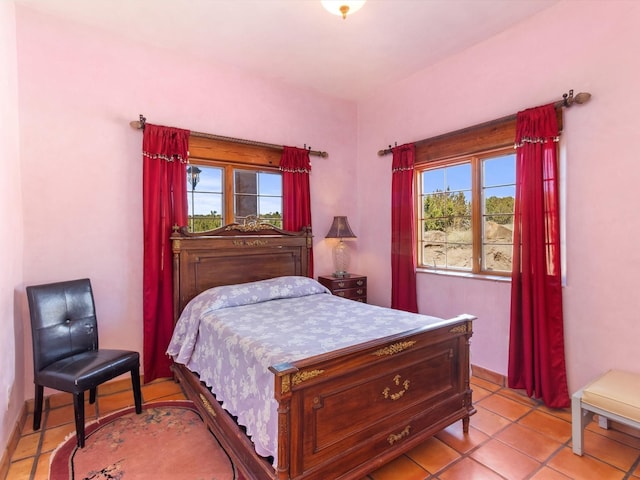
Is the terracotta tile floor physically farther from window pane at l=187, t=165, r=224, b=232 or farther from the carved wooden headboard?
window pane at l=187, t=165, r=224, b=232

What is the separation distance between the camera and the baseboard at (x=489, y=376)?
299cm

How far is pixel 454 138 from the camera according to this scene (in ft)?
10.9

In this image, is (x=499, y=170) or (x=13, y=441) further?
(x=499, y=170)

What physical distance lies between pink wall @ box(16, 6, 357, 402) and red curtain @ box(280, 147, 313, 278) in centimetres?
61

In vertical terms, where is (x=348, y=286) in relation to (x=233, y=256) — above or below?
below

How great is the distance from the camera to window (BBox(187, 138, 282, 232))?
133 inches

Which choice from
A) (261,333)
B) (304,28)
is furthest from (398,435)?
(304,28)

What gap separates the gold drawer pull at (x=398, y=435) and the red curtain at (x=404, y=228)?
184 cm

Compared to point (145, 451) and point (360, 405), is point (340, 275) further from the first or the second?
point (145, 451)

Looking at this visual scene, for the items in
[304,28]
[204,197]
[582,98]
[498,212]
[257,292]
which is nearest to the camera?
[582,98]

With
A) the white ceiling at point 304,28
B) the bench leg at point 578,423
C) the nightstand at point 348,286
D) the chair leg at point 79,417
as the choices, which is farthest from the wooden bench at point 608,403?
the chair leg at point 79,417

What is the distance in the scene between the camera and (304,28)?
2830 mm

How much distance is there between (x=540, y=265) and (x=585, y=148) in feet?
2.97

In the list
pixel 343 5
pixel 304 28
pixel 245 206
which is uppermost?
pixel 304 28
